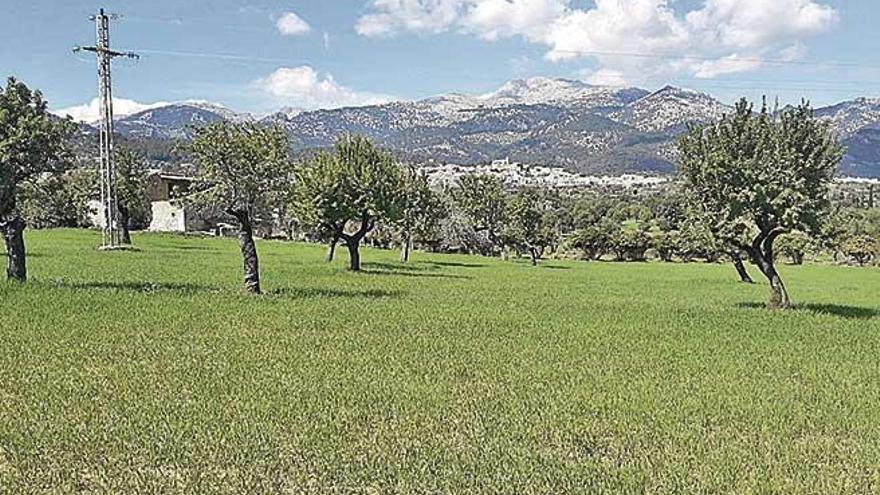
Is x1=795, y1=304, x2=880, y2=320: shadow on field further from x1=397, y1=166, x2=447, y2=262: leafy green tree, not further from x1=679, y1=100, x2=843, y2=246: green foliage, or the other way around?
x1=397, y1=166, x2=447, y2=262: leafy green tree

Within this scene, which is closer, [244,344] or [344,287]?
[244,344]

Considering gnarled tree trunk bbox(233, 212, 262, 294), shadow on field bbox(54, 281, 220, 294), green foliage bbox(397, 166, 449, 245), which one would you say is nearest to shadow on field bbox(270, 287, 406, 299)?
gnarled tree trunk bbox(233, 212, 262, 294)

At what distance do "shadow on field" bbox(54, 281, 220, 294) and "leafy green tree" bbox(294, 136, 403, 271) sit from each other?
1228 cm

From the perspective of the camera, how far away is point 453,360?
1585 cm

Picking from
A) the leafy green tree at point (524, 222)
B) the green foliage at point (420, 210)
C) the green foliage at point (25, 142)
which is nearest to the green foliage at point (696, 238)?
the green foliage at point (25, 142)

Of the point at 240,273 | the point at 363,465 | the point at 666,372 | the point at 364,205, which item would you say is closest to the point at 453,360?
the point at 666,372

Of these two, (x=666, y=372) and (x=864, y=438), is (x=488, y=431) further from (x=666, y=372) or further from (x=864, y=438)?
(x=666, y=372)

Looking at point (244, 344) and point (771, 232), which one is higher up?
point (771, 232)

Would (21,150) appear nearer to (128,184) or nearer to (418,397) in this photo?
(418,397)

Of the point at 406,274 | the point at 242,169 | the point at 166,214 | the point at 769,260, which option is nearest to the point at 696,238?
the point at 769,260

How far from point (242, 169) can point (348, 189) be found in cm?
1493

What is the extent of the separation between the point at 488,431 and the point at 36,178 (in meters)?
20.5

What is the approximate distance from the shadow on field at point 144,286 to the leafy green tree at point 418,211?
94.7ft

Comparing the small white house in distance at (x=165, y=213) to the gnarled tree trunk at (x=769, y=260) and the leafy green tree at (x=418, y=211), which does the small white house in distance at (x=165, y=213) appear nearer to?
the leafy green tree at (x=418, y=211)
